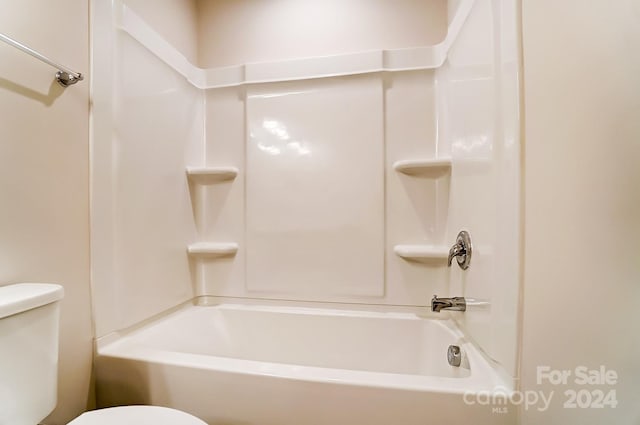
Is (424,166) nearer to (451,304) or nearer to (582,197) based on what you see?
(451,304)

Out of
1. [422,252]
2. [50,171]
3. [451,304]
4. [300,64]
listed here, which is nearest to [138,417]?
[50,171]

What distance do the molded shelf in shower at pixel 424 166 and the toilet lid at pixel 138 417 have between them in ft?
4.61

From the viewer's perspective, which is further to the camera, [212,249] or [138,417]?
[212,249]

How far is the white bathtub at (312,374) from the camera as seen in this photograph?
0.88 metres

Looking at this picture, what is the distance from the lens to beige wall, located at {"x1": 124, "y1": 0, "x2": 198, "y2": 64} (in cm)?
146

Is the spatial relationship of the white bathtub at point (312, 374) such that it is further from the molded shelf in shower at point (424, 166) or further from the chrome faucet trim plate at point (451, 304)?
the molded shelf in shower at point (424, 166)

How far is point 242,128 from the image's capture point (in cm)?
184

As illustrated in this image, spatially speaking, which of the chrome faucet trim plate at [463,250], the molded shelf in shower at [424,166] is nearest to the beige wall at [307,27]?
the molded shelf in shower at [424,166]

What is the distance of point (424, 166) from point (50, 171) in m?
1.60

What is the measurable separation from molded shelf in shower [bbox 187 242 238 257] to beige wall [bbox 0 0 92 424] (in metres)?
0.67

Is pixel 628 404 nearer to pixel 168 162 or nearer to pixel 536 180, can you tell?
pixel 536 180

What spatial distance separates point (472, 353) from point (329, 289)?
0.79m

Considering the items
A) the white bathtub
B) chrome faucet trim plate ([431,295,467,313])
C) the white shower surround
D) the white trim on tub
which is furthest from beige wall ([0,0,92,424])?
chrome faucet trim plate ([431,295,467,313])

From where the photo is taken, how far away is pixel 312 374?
95 centimetres
